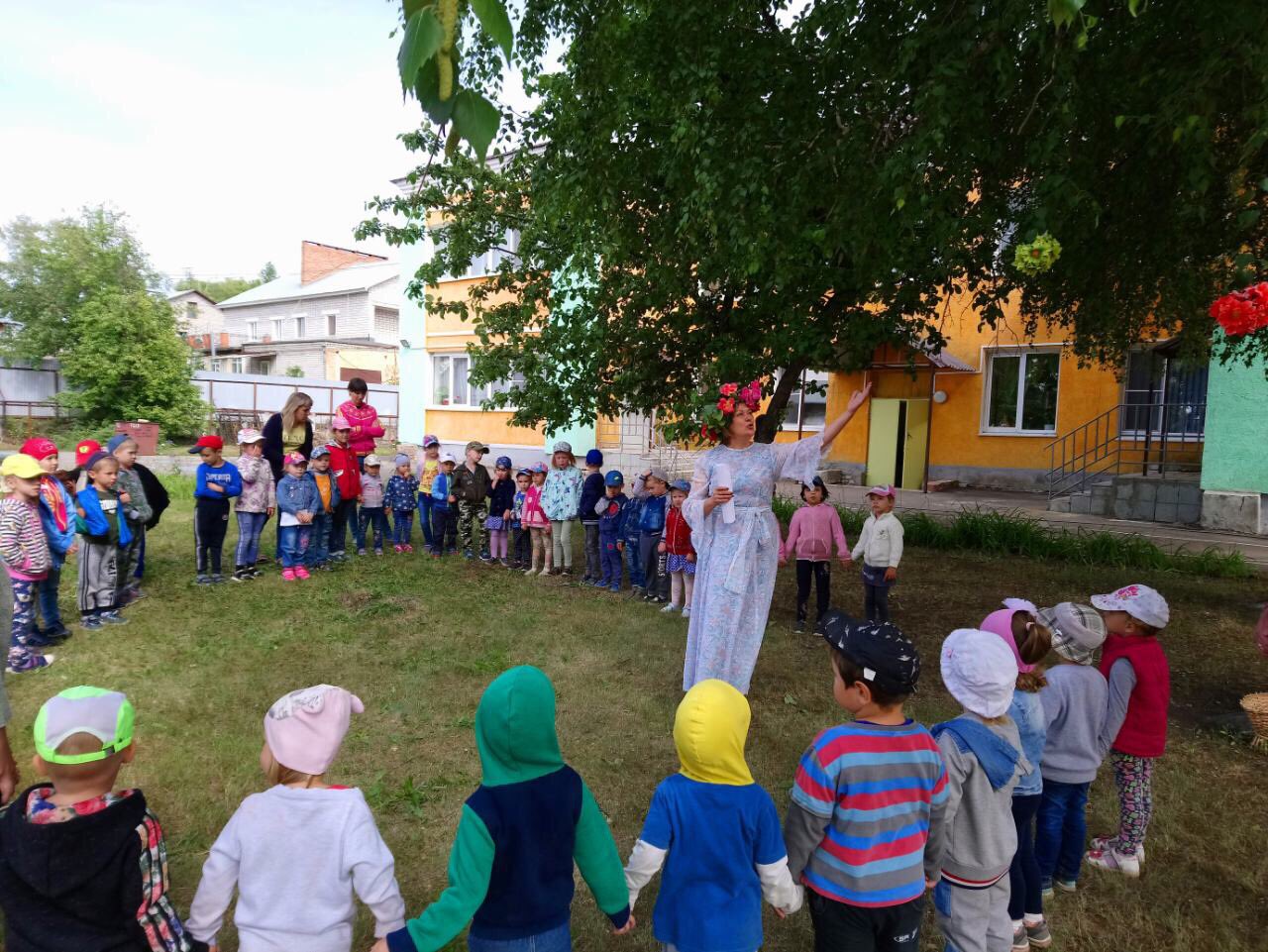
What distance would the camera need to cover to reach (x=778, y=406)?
778 centimetres

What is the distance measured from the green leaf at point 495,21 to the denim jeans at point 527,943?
2.14m

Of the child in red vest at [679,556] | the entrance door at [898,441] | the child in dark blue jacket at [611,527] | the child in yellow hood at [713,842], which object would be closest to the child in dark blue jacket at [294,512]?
the child in dark blue jacket at [611,527]

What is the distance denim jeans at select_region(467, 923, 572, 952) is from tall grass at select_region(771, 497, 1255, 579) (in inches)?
387

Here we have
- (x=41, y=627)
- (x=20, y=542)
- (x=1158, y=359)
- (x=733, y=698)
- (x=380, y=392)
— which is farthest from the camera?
(x=380, y=392)

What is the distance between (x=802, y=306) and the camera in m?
6.88

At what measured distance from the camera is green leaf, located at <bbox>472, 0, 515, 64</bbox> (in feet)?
4.65

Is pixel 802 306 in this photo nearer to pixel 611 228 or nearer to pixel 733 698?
pixel 611 228

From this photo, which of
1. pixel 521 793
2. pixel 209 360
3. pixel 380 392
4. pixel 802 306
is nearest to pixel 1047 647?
pixel 521 793

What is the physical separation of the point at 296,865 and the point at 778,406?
6509mm

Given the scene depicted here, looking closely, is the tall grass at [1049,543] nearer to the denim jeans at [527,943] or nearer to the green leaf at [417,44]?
the denim jeans at [527,943]

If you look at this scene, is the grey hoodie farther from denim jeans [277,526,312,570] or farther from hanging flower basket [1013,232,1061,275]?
denim jeans [277,526,312,570]

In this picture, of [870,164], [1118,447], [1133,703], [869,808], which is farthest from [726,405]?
[1118,447]

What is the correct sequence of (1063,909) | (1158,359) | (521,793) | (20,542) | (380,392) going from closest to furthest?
(521,793) < (1063,909) < (20,542) < (1158,359) < (380,392)

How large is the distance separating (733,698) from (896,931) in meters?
0.88
